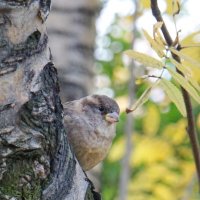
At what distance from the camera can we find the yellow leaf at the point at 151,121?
438 centimetres

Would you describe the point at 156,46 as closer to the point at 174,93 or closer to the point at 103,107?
the point at 174,93

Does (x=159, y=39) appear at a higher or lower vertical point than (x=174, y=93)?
higher

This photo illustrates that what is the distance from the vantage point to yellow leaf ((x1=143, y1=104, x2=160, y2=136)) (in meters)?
4.38

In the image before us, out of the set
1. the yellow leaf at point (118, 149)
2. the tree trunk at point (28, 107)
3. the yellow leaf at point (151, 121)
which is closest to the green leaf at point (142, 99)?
the tree trunk at point (28, 107)

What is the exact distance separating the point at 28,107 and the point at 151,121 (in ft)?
9.57

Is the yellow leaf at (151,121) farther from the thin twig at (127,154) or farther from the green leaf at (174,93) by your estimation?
the green leaf at (174,93)

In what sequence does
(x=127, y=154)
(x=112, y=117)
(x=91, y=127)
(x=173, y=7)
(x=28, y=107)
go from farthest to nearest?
(x=127, y=154) → (x=112, y=117) → (x=91, y=127) → (x=173, y=7) → (x=28, y=107)

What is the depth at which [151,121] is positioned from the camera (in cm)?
441

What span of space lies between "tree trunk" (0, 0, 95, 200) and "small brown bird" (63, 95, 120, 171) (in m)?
0.62

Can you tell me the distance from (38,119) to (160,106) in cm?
310

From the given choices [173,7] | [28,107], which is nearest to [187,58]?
[173,7]

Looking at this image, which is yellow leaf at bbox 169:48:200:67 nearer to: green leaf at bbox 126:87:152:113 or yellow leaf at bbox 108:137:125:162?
green leaf at bbox 126:87:152:113

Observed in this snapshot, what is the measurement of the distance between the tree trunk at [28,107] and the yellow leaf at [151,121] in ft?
9.14

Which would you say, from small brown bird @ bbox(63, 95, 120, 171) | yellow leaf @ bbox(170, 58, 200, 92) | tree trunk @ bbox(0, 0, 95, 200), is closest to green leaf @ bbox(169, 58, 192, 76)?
yellow leaf @ bbox(170, 58, 200, 92)
